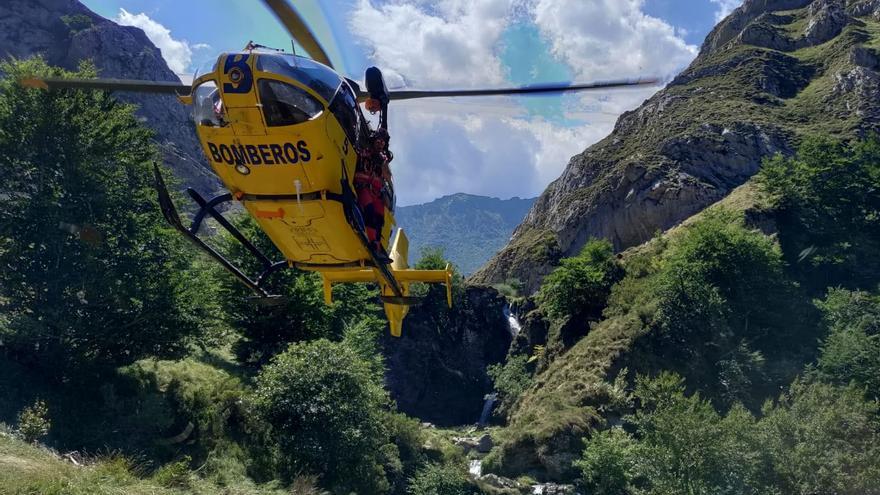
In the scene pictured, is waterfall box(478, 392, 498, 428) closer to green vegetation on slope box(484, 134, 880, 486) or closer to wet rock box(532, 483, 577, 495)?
green vegetation on slope box(484, 134, 880, 486)

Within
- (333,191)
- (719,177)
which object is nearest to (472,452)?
(333,191)

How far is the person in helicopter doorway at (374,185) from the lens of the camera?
823cm

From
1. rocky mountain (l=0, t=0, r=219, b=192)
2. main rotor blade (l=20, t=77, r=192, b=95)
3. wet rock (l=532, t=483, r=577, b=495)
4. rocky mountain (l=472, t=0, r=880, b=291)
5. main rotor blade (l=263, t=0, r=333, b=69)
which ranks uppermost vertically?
rocky mountain (l=0, t=0, r=219, b=192)

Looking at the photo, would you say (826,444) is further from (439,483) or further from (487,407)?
(487,407)

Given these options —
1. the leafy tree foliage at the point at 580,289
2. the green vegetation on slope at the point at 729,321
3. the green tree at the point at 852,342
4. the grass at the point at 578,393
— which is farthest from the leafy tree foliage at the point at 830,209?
the leafy tree foliage at the point at 580,289

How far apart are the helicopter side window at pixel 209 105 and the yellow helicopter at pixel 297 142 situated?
0.5 inches

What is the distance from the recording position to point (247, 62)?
253 inches

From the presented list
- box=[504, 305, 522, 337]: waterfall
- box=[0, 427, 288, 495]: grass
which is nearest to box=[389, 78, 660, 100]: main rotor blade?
box=[0, 427, 288, 495]: grass

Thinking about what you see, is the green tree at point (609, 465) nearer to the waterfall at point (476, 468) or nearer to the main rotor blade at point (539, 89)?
the waterfall at point (476, 468)

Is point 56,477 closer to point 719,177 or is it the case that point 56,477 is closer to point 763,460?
point 763,460

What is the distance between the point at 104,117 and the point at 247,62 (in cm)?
1466

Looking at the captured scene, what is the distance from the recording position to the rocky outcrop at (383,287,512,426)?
137ft

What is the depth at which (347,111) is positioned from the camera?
7410 mm

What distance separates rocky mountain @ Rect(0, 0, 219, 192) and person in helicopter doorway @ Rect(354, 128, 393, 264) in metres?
73.6
